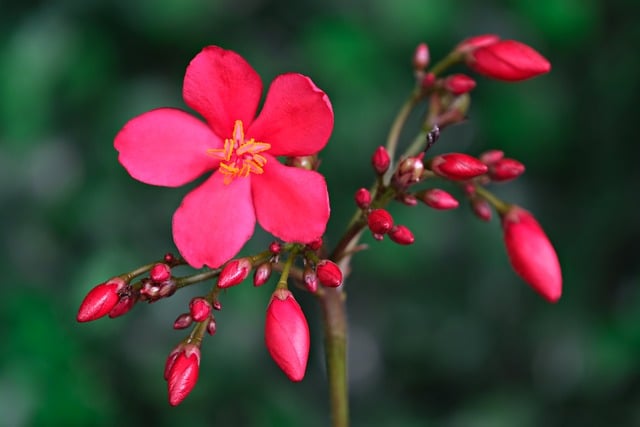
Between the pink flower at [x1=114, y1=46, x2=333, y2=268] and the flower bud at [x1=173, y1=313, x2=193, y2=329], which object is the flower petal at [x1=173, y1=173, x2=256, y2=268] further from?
the flower bud at [x1=173, y1=313, x2=193, y2=329]

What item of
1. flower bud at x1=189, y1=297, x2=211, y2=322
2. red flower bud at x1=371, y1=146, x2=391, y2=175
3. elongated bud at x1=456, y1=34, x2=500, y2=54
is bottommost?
flower bud at x1=189, y1=297, x2=211, y2=322

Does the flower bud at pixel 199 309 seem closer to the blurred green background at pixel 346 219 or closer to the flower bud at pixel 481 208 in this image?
the flower bud at pixel 481 208

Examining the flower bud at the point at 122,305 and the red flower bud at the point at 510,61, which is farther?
the red flower bud at the point at 510,61

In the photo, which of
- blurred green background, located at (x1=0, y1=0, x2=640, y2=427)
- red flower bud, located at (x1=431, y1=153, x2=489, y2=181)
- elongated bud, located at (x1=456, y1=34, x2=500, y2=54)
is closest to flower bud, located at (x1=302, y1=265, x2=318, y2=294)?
red flower bud, located at (x1=431, y1=153, x2=489, y2=181)

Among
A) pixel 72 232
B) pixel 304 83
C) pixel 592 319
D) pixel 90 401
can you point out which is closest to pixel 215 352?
pixel 90 401

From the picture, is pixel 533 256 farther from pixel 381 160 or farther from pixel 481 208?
pixel 381 160

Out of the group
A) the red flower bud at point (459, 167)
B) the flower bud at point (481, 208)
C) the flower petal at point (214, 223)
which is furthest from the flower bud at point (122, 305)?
the flower bud at point (481, 208)
